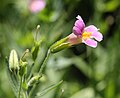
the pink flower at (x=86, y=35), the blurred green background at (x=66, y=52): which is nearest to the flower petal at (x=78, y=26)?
the pink flower at (x=86, y=35)

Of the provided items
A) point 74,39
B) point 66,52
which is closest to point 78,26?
point 74,39

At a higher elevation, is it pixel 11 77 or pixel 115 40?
pixel 11 77

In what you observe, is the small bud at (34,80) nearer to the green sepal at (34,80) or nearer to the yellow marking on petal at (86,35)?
the green sepal at (34,80)

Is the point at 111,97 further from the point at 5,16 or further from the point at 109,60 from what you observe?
the point at 5,16

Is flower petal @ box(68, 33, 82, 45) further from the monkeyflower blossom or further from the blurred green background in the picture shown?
the blurred green background

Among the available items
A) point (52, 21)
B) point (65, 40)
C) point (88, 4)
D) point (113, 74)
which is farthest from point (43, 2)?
point (65, 40)

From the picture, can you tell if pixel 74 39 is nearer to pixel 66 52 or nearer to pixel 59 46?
pixel 59 46
